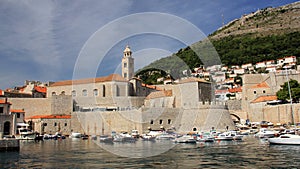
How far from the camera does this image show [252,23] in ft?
353

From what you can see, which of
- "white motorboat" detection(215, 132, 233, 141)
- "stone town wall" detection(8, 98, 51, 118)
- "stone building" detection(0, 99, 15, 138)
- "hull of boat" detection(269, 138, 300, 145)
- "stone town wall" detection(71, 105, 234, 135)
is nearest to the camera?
"hull of boat" detection(269, 138, 300, 145)

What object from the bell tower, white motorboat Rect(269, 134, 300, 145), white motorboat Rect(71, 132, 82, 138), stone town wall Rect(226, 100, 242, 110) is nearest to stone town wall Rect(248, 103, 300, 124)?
stone town wall Rect(226, 100, 242, 110)

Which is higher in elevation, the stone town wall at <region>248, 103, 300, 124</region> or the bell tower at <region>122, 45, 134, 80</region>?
the bell tower at <region>122, 45, 134, 80</region>

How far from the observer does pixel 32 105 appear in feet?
129

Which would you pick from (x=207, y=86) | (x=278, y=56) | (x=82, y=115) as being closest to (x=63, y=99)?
(x=82, y=115)

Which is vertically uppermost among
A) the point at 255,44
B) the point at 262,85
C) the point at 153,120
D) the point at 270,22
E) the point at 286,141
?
the point at 270,22

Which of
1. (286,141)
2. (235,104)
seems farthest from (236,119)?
(286,141)

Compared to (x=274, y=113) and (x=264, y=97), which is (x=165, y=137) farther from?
(x=264, y=97)

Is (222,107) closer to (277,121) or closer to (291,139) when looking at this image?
(277,121)

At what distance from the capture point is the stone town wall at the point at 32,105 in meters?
38.8

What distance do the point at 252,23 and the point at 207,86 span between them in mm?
81603

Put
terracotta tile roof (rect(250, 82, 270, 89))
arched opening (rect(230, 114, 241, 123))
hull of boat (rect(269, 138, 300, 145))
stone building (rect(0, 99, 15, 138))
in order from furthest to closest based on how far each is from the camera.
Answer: terracotta tile roof (rect(250, 82, 270, 89)) → arched opening (rect(230, 114, 241, 123)) → stone building (rect(0, 99, 15, 138)) → hull of boat (rect(269, 138, 300, 145))

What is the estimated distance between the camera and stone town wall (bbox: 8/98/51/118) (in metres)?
38.8

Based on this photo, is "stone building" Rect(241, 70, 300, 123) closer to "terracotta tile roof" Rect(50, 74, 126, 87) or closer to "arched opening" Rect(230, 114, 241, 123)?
"arched opening" Rect(230, 114, 241, 123)
